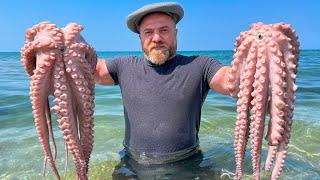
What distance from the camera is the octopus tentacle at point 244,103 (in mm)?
3562

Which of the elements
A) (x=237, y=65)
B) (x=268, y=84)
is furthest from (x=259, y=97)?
(x=237, y=65)

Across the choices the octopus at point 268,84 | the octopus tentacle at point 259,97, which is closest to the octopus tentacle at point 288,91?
the octopus at point 268,84

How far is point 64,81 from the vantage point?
3.61 m

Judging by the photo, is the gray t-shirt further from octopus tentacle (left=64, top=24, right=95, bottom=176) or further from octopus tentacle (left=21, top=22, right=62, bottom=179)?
octopus tentacle (left=21, top=22, right=62, bottom=179)

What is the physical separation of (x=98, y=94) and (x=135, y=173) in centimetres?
1027

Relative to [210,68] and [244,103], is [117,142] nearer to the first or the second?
[210,68]

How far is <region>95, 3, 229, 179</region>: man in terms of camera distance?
5719 mm

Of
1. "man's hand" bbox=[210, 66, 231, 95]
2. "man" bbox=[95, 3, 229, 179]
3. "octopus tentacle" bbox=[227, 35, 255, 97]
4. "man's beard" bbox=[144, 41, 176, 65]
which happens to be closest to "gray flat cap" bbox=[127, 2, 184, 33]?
"man" bbox=[95, 3, 229, 179]

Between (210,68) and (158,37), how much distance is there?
2.55 feet

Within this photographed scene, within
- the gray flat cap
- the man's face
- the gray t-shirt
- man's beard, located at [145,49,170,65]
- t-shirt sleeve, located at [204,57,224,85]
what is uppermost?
the gray flat cap

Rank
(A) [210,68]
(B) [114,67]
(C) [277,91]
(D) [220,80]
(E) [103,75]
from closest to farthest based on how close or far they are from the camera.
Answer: (C) [277,91] → (D) [220,80] → (A) [210,68] → (B) [114,67] → (E) [103,75]

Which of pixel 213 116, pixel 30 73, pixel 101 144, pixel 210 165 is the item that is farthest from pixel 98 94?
pixel 30 73

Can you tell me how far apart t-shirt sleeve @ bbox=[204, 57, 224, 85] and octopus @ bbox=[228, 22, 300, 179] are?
191cm

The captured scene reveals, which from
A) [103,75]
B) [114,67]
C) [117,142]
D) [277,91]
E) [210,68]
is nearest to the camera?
[277,91]
